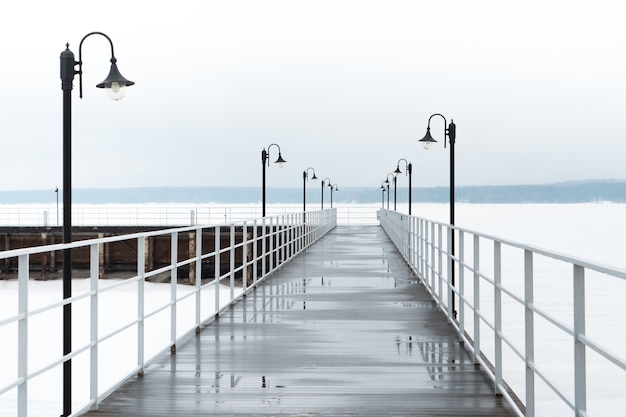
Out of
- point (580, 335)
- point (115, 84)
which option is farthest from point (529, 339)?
point (115, 84)

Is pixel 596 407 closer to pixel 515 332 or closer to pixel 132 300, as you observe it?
pixel 515 332

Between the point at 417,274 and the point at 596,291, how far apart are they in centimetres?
3674

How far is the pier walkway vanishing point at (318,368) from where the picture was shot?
488cm

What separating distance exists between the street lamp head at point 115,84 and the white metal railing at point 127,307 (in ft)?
5.17

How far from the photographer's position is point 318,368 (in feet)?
19.8

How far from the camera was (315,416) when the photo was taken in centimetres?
466

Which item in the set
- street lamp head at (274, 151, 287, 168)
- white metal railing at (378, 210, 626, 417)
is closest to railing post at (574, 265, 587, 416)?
white metal railing at (378, 210, 626, 417)

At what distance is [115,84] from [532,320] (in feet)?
17.1

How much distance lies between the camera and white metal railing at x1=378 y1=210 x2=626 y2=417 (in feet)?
11.4

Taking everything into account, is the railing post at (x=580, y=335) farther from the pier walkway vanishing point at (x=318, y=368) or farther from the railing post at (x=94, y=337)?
the railing post at (x=94, y=337)

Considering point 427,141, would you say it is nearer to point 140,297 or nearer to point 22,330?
point 140,297

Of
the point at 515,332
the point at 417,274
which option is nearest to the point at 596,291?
the point at 515,332

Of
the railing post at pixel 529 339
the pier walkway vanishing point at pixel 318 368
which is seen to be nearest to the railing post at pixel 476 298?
the pier walkway vanishing point at pixel 318 368

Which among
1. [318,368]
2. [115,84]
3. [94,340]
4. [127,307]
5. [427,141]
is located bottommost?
[127,307]
